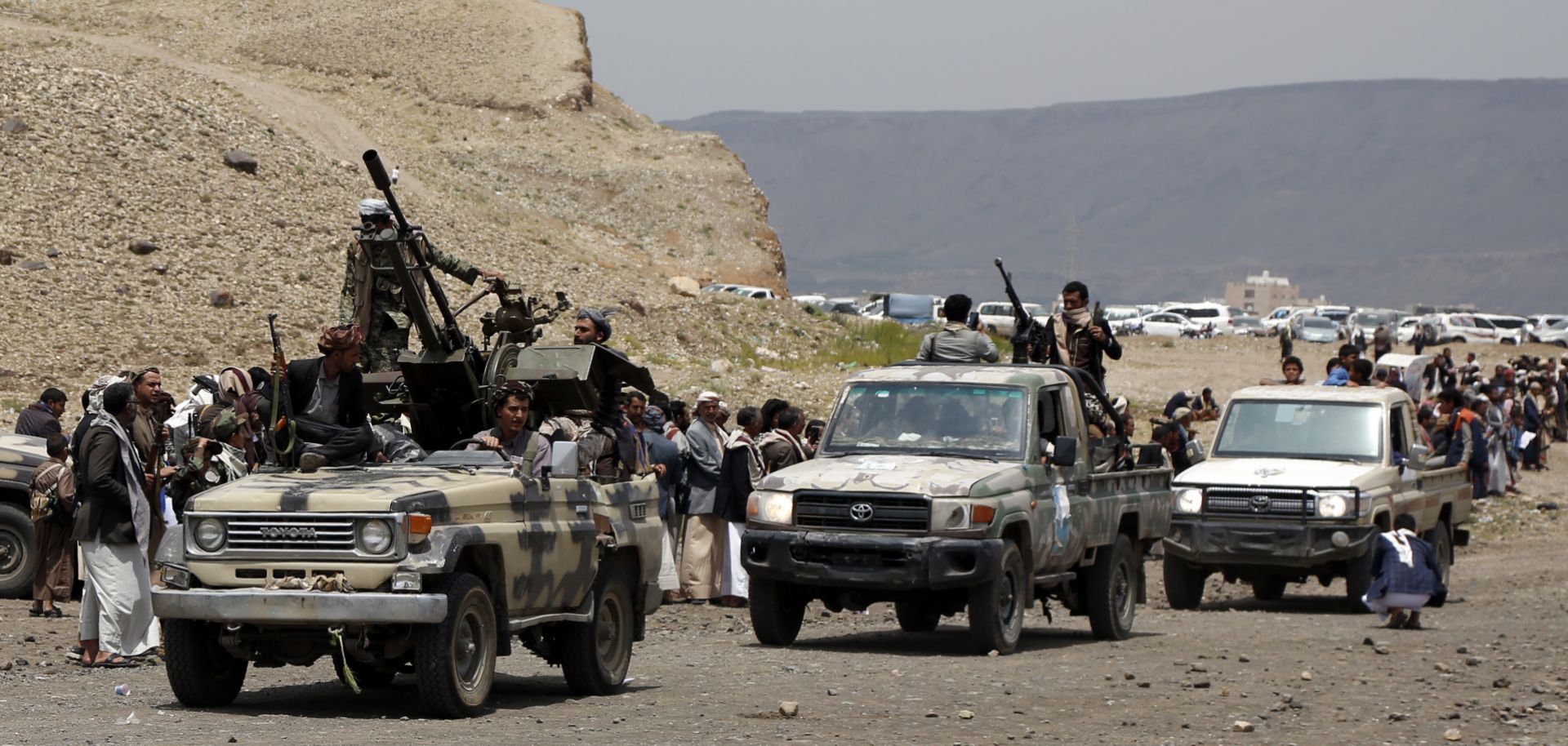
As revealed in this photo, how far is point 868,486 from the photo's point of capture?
14.4 metres

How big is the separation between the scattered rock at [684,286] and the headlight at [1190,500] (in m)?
37.5

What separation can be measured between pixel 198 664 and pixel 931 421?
21.0 feet

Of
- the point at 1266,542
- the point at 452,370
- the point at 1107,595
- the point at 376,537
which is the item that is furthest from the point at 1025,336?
the point at 376,537

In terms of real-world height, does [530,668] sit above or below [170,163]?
below

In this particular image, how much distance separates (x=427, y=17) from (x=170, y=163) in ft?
129

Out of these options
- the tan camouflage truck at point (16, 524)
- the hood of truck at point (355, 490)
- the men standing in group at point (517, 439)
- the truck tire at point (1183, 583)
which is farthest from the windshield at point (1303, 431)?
the hood of truck at point (355, 490)

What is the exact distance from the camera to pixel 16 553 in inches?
677

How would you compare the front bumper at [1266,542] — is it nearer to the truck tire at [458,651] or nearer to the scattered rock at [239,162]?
the truck tire at [458,651]

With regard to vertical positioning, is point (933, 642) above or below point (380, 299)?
below

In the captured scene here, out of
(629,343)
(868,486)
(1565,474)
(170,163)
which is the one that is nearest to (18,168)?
(170,163)

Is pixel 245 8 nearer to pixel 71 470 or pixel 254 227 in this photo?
pixel 254 227

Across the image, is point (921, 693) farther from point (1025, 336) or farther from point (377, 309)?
point (1025, 336)

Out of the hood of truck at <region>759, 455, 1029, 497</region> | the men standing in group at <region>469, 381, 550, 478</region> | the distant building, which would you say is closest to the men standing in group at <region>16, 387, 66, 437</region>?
the hood of truck at <region>759, 455, 1029, 497</region>

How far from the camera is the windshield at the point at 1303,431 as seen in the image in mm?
19891
